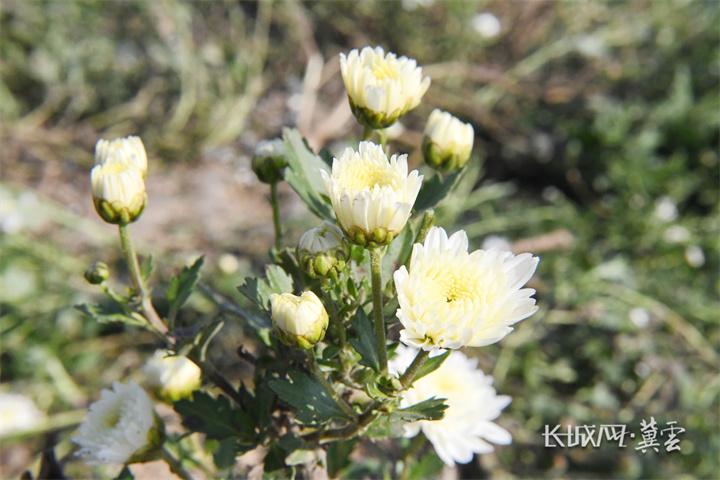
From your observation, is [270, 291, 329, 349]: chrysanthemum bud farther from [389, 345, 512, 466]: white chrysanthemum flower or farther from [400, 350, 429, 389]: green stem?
[389, 345, 512, 466]: white chrysanthemum flower

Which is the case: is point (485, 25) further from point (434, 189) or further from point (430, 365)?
point (430, 365)

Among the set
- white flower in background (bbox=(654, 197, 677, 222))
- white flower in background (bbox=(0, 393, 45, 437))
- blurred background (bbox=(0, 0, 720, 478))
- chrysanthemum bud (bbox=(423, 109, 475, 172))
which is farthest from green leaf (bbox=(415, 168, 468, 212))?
white flower in background (bbox=(654, 197, 677, 222))

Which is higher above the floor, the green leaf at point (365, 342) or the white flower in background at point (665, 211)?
the green leaf at point (365, 342)

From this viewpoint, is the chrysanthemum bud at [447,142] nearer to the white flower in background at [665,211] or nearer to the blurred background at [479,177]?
the blurred background at [479,177]

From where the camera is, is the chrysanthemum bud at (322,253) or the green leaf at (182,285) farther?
the green leaf at (182,285)

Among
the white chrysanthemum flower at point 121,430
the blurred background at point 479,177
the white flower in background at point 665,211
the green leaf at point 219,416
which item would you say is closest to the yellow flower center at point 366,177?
the green leaf at point 219,416
